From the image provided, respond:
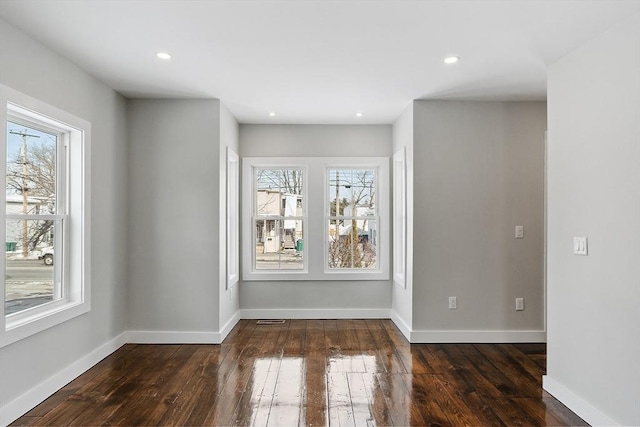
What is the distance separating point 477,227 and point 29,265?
402 centimetres

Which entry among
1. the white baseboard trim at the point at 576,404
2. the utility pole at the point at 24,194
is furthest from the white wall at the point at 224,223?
the white baseboard trim at the point at 576,404

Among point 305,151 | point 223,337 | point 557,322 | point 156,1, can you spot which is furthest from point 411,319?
point 156,1

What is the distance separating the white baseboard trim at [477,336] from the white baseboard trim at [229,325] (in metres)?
1.97

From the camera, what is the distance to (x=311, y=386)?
10.6ft

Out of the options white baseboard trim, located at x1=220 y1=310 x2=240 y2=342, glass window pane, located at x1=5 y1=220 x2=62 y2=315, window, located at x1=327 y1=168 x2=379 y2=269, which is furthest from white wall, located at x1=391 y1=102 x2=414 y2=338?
glass window pane, located at x1=5 y1=220 x2=62 y2=315

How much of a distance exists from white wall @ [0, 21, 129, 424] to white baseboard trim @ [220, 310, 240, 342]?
99 cm

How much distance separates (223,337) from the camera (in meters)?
4.47

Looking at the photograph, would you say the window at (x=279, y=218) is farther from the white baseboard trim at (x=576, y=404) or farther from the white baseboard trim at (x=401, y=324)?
the white baseboard trim at (x=576, y=404)

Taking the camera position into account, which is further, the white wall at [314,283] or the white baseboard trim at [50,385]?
the white wall at [314,283]

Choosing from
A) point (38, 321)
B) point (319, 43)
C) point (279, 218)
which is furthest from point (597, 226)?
point (38, 321)

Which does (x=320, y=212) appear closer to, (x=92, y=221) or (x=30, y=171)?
(x=92, y=221)

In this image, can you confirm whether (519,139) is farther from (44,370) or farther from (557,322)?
(44,370)

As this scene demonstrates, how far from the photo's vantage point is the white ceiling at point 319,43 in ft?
8.11

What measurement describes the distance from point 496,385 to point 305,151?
3.46m
